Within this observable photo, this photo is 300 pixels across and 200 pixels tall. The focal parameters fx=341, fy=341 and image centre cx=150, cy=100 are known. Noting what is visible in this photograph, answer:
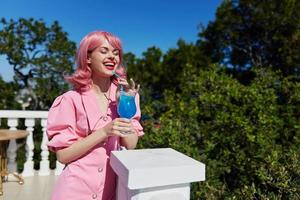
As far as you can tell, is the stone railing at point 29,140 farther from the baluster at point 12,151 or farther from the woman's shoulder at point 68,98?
the woman's shoulder at point 68,98

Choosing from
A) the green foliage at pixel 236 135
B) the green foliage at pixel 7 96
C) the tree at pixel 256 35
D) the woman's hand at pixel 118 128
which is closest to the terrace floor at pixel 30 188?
the green foliage at pixel 236 135

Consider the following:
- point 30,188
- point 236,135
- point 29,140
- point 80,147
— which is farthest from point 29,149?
point 80,147

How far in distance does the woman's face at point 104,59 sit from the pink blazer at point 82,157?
0.48 feet

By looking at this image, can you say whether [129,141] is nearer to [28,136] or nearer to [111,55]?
[111,55]

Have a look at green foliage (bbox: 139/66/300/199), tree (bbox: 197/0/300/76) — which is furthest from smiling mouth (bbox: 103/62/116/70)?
tree (bbox: 197/0/300/76)

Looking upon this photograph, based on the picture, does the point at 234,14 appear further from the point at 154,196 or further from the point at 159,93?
the point at 154,196

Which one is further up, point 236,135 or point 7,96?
point 7,96

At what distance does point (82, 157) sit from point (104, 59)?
42 centimetres

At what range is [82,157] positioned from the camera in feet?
4.37

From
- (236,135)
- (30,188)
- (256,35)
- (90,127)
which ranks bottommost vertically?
(30,188)

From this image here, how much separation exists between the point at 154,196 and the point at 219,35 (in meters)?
14.4

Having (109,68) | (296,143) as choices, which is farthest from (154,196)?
(296,143)

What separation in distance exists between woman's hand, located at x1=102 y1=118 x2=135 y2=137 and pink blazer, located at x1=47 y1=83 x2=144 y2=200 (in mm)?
139

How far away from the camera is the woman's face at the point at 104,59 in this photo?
1.43 meters
